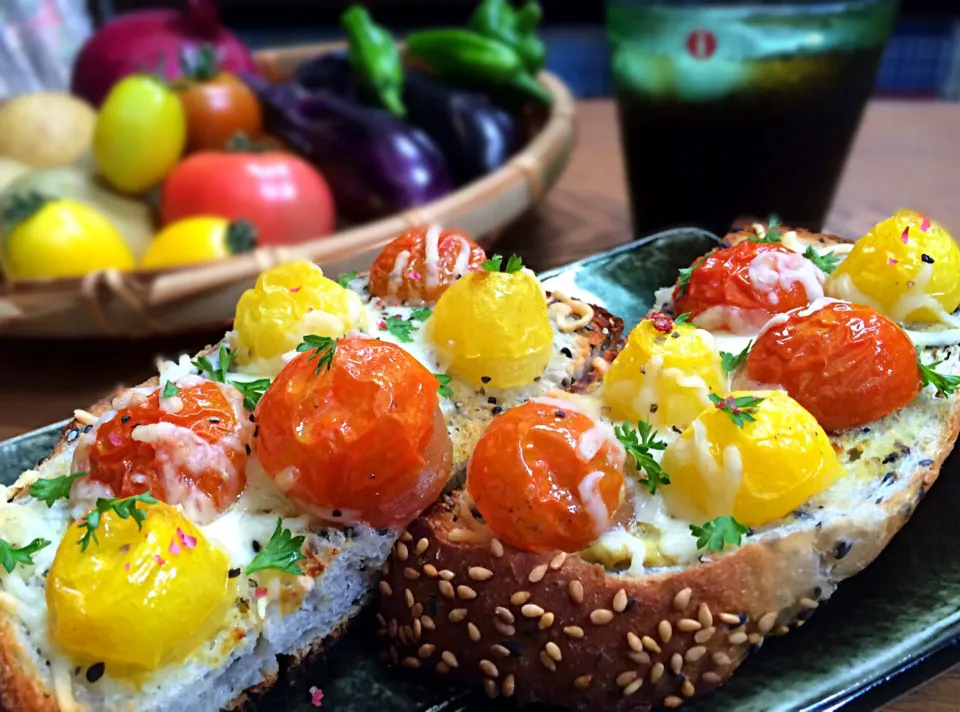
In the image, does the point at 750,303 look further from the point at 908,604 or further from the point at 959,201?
the point at 959,201

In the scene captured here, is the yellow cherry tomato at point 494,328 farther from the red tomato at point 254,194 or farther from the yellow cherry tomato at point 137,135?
the yellow cherry tomato at point 137,135

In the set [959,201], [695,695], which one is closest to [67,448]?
[695,695]

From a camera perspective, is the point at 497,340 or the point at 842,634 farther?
the point at 497,340

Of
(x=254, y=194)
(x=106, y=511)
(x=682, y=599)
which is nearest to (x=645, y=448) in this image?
(x=682, y=599)

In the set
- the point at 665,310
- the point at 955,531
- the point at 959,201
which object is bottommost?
the point at 959,201

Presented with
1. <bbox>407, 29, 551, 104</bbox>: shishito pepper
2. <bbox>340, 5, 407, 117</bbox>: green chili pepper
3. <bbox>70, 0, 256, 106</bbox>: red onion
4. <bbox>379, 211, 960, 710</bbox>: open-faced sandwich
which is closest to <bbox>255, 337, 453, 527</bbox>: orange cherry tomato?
<bbox>379, 211, 960, 710</bbox>: open-faced sandwich

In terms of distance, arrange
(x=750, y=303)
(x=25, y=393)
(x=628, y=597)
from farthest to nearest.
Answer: (x=25, y=393) < (x=750, y=303) < (x=628, y=597)

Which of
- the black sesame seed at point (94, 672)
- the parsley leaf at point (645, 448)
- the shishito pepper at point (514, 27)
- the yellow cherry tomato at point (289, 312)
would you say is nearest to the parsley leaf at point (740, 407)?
the parsley leaf at point (645, 448)

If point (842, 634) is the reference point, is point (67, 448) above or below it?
above
